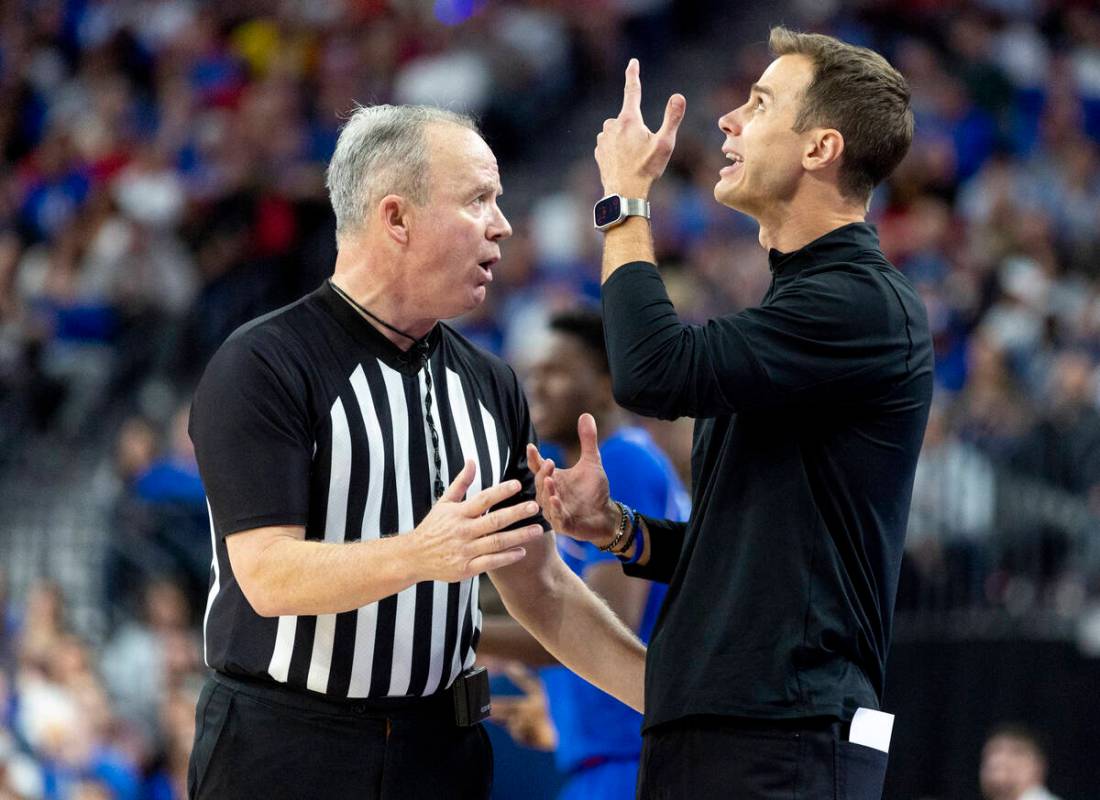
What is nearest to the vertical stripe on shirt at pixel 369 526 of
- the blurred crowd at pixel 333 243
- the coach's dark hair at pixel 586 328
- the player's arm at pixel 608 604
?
the player's arm at pixel 608 604

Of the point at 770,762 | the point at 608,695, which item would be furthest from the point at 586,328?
the point at 770,762

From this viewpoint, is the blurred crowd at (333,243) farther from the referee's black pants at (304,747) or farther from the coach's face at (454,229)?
the referee's black pants at (304,747)

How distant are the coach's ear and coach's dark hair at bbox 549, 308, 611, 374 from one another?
5.61 ft

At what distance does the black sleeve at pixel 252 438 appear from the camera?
3.16m

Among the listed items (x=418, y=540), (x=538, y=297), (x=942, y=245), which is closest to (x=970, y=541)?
(x=942, y=245)

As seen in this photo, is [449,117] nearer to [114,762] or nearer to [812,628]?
[812,628]

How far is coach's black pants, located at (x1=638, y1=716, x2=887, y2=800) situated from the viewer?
297 centimetres

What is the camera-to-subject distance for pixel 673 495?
4.63 m

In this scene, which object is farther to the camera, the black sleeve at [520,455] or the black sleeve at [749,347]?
the black sleeve at [520,455]

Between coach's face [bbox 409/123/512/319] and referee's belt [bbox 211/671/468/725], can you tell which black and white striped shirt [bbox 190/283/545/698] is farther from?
coach's face [bbox 409/123/512/319]

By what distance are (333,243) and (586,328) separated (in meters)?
6.74

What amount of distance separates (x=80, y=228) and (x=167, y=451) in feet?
9.36

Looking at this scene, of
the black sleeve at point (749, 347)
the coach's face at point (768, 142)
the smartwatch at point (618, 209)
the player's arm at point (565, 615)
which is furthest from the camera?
the player's arm at point (565, 615)

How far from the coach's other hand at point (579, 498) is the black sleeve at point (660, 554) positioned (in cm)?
11
